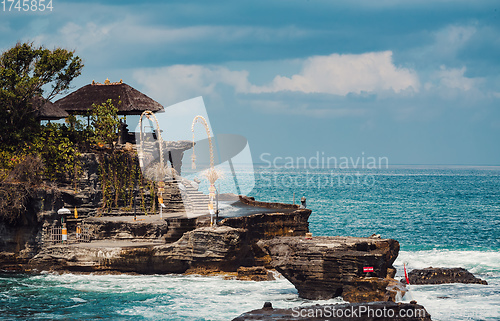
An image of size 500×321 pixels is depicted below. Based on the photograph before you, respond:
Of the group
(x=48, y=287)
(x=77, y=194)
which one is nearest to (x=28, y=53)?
Result: (x=77, y=194)

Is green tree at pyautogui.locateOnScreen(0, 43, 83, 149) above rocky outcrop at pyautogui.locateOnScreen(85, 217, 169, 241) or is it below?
above

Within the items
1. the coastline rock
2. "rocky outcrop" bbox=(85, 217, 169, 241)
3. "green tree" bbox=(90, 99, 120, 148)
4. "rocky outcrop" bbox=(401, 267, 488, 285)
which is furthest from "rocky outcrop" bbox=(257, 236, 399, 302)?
"green tree" bbox=(90, 99, 120, 148)

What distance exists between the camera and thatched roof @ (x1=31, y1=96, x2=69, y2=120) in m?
44.8

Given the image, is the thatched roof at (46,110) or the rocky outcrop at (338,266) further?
the thatched roof at (46,110)

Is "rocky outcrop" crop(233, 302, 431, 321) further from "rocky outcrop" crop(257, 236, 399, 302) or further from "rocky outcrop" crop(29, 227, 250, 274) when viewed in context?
"rocky outcrop" crop(29, 227, 250, 274)

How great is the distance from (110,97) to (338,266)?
23.5 metres

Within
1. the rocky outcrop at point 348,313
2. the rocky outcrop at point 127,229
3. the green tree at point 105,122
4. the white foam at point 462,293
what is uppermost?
the green tree at point 105,122

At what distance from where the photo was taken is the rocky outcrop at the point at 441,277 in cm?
3672

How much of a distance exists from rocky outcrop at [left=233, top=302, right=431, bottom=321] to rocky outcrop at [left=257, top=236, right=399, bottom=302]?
5.09m

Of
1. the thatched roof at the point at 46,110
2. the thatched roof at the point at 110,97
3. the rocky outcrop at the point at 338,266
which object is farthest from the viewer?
the thatched roof at the point at 110,97

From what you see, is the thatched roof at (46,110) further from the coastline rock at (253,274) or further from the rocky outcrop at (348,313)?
the rocky outcrop at (348,313)

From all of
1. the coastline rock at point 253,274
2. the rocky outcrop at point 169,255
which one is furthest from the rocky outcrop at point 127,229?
the coastline rock at point 253,274

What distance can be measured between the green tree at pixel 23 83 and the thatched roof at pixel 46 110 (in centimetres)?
35

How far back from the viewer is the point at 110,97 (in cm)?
4750
